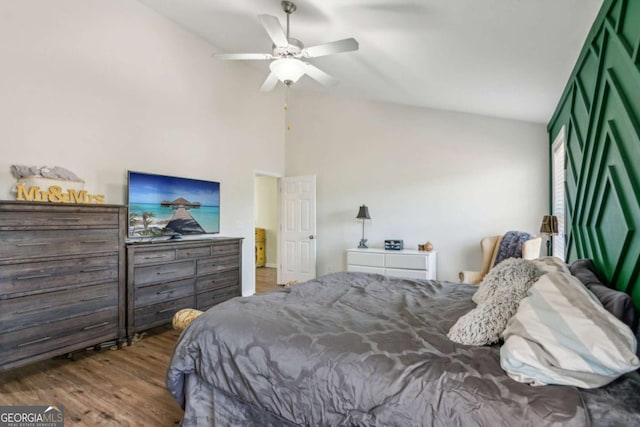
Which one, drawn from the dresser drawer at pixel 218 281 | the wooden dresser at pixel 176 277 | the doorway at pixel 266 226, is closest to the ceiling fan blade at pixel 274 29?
the wooden dresser at pixel 176 277

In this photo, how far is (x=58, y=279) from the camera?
103 inches

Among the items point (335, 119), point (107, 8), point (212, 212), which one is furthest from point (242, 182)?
point (107, 8)

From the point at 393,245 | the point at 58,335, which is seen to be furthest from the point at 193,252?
the point at 393,245

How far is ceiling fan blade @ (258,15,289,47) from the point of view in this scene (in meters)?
2.44

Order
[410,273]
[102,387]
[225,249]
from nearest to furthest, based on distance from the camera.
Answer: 1. [102,387]
2. [225,249]
3. [410,273]

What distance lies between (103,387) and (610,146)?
11.6ft

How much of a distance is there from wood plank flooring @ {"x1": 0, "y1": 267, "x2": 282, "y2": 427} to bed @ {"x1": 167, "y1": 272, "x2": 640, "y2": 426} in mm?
534

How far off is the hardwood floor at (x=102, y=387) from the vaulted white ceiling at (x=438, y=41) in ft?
10.2

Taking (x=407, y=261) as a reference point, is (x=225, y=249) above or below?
above

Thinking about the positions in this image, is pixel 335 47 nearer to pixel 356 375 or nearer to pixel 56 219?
pixel 356 375

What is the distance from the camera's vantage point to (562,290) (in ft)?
4.39

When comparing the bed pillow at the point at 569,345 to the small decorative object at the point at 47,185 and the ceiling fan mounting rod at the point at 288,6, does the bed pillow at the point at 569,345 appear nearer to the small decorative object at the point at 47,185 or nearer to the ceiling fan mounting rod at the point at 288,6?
the ceiling fan mounting rod at the point at 288,6

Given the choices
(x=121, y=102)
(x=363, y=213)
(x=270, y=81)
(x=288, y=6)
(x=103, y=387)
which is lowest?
(x=103, y=387)

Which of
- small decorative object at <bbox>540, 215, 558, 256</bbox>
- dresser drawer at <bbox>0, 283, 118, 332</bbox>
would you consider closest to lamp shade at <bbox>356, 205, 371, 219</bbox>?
small decorative object at <bbox>540, 215, 558, 256</bbox>
